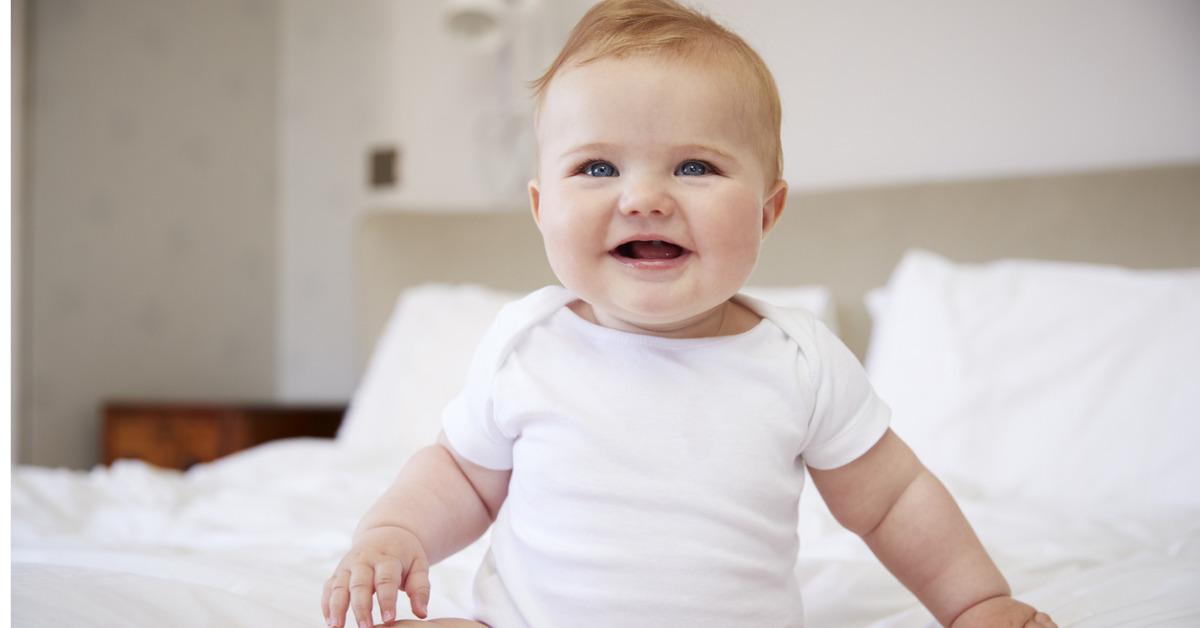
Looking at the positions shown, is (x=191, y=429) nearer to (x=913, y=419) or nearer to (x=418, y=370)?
(x=418, y=370)

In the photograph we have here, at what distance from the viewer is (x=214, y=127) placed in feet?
11.1

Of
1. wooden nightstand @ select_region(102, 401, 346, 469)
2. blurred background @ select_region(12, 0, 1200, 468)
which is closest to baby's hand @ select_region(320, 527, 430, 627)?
blurred background @ select_region(12, 0, 1200, 468)

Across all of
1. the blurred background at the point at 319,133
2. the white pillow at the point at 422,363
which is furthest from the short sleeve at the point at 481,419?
the white pillow at the point at 422,363

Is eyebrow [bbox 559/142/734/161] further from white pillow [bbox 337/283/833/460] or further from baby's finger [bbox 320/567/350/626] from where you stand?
white pillow [bbox 337/283/833/460]

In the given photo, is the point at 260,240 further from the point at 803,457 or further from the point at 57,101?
the point at 803,457

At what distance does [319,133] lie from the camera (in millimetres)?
3447

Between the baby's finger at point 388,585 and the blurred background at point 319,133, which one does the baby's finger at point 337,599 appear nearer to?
the baby's finger at point 388,585

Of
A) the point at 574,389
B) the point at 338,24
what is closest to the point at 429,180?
the point at 338,24

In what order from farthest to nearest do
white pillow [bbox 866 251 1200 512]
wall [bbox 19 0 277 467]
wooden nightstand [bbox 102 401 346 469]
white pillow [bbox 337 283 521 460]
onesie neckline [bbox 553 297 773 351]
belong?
wall [bbox 19 0 277 467], wooden nightstand [bbox 102 401 346 469], white pillow [bbox 337 283 521 460], white pillow [bbox 866 251 1200 512], onesie neckline [bbox 553 297 773 351]

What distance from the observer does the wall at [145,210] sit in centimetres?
298

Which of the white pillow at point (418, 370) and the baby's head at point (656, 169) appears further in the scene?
the white pillow at point (418, 370)

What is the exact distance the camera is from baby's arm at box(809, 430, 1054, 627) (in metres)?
0.68

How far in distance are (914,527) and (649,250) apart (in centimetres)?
28

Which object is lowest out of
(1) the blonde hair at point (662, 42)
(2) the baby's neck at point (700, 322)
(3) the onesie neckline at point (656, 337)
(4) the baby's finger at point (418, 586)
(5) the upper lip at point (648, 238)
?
(4) the baby's finger at point (418, 586)
